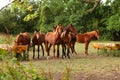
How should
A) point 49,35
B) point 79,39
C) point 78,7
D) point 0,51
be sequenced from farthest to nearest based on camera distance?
point 78,7 < point 79,39 < point 49,35 < point 0,51

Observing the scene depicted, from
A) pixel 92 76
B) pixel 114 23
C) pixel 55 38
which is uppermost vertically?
pixel 55 38

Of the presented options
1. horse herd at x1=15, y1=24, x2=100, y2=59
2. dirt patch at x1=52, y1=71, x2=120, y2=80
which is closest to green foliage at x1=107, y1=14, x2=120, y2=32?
horse herd at x1=15, y1=24, x2=100, y2=59

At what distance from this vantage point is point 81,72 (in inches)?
460

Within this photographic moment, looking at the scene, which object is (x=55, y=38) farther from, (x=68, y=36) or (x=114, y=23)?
(x=114, y=23)

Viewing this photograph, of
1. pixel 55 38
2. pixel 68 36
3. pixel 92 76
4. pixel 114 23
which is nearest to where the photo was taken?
pixel 92 76

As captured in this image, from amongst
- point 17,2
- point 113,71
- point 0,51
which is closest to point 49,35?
point 113,71

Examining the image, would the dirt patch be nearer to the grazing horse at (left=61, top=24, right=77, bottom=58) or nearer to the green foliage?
the grazing horse at (left=61, top=24, right=77, bottom=58)

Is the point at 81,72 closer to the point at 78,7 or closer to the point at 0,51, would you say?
the point at 0,51

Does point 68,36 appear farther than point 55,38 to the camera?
Yes

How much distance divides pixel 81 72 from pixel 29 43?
6.31m

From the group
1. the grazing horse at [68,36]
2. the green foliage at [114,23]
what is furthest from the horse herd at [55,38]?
the green foliage at [114,23]

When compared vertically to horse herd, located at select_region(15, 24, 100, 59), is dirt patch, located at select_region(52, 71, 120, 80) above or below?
below

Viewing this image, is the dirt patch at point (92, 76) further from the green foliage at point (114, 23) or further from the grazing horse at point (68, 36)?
the green foliage at point (114, 23)

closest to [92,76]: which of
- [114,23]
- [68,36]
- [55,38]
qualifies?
[55,38]
